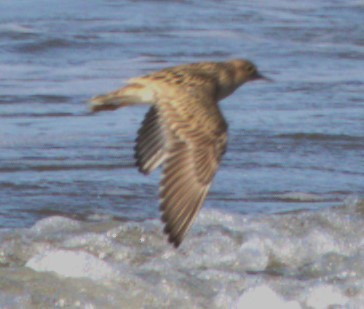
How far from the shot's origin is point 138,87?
584 centimetres

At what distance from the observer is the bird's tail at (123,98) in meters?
5.68

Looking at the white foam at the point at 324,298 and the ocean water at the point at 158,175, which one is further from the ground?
the white foam at the point at 324,298

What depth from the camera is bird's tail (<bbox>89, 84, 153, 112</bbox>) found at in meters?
5.68

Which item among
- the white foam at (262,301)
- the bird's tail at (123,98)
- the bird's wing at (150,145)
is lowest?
the white foam at (262,301)

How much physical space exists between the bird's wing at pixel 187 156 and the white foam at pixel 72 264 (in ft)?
2.29

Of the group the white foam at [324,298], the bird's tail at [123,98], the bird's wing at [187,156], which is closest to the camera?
the bird's wing at [187,156]

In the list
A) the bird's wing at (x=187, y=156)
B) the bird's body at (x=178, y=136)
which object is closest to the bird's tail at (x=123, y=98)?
the bird's body at (x=178, y=136)

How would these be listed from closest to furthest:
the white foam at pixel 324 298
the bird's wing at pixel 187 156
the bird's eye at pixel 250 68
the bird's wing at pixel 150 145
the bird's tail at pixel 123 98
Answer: the bird's wing at pixel 187 156
the bird's wing at pixel 150 145
the bird's tail at pixel 123 98
the white foam at pixel 324 298
the bird's eye at pixel 250 68

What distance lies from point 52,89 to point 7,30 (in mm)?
2515

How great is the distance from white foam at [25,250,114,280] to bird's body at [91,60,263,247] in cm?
56

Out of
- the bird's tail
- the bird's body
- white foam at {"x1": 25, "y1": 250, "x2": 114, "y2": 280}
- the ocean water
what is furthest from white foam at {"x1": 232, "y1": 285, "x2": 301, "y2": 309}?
the bird's tail

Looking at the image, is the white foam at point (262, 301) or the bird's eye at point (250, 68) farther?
the bird's eye at point (250, 68)

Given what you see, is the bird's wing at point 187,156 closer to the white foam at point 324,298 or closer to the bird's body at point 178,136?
the bird's body at point 178,136

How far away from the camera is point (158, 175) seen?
7.68m
